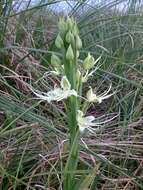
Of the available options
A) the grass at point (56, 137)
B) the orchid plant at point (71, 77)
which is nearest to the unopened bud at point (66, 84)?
the orchid plant at point (71, 77)

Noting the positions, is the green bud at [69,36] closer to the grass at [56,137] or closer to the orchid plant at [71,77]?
the orchid plant at [71,77]

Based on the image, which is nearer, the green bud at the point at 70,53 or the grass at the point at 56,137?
the green bud at the point at 70,53

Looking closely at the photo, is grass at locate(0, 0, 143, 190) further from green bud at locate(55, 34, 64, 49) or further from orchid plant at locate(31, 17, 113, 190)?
green bud at locate(55, 34, 64, 49)

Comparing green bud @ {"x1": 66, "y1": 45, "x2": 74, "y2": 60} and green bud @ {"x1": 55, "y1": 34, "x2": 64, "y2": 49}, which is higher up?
green bud @ {"x1": 55, "y1": 34, "x2": 64, "y2": 49}

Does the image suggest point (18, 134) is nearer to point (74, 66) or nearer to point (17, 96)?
point (17, 96)

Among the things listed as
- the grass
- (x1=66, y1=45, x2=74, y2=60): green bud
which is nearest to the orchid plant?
(x1=66, y1=45, x2=74, y2=60): green bud

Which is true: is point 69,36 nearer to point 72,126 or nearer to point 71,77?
point 71,77

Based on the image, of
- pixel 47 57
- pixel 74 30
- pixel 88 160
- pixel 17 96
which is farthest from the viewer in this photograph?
pixel 47 57

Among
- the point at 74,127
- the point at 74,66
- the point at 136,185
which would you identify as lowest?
the point at 136,185

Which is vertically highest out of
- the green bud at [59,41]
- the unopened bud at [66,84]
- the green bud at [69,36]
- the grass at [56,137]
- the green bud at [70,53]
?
the green bud at [69,36]

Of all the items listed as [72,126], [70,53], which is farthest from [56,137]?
[70,53]

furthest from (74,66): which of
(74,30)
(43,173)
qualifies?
(43,173)
